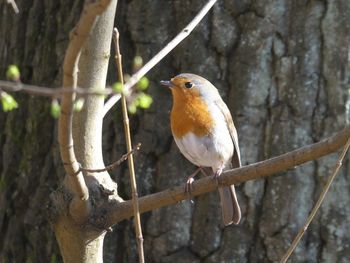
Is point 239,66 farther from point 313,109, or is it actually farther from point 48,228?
point 48,228

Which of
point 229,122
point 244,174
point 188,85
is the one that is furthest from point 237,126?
point 244,174

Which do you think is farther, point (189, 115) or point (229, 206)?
point (189, 115)

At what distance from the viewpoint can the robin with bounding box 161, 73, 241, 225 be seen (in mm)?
4047

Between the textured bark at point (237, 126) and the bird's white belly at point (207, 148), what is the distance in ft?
0.38

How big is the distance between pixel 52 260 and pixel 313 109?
5.06 ft

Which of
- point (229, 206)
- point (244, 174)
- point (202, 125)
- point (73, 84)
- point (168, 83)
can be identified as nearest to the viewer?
point (73, 84)

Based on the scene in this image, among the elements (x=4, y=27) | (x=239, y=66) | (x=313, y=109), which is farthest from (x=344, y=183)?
(x=4, y=27)

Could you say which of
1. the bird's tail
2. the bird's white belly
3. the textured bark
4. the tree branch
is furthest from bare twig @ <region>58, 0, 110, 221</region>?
the textured bark

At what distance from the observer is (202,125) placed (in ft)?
13.8

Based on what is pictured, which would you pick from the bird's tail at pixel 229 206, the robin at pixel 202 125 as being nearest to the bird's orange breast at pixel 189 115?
the robin at pixel 202 125

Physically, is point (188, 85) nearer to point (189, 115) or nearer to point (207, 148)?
point (189, 115)

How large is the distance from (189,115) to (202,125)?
0.30 ft

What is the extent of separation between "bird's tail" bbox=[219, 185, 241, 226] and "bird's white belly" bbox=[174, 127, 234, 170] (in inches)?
9.1

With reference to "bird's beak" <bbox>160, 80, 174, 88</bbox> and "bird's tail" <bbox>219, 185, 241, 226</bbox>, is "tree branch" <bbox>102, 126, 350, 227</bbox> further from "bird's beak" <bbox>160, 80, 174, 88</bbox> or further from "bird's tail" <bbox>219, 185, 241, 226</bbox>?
"bird's beak" <bbox>160, 80, 174, 88</bbox>
